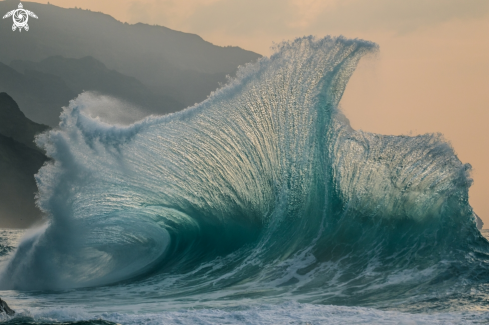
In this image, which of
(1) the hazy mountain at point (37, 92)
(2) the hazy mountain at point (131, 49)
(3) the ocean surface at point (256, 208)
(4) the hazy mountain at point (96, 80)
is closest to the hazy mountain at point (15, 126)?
(3) the ocean surface at point (256, 208)

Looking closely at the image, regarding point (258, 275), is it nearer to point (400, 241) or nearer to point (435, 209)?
point (400, 241)

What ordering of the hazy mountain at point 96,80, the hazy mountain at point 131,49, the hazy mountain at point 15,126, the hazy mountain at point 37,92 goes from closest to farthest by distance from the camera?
1. the hazy mountain at point 15,126
2. the hazy mountain at point 37,92
3. the hazy mountain at point 96,80
4. the hazy mountain at point 131,49

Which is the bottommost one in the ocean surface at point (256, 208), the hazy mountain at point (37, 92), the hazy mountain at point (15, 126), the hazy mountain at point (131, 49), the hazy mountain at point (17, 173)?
the ocean surface at point (256, 208)

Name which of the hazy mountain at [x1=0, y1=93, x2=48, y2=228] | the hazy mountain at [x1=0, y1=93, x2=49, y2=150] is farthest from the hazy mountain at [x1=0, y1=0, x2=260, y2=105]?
the hazy mountain at [x1=0, y1=93, x2=48, y2=228]

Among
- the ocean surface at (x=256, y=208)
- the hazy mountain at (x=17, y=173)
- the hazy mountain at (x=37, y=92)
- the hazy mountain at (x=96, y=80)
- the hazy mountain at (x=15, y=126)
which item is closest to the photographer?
the ocean surface at (x=256, y=208)

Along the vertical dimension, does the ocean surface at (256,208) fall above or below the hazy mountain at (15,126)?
below

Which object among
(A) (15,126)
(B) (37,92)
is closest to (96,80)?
(B) (37,92)

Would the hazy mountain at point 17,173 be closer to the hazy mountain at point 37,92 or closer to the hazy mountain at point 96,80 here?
the hazy mountain at point 37,92
